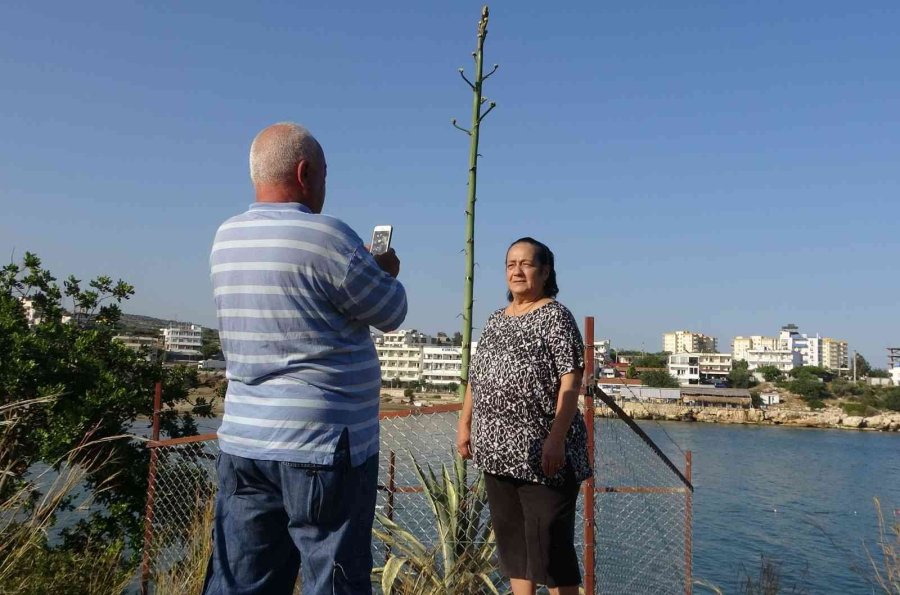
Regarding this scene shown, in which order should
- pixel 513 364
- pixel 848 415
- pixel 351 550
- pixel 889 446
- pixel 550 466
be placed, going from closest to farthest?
pixel 351 550 → pixel 550 466 → pixel 513 364 → pixel 889 446 → pixel 848 415

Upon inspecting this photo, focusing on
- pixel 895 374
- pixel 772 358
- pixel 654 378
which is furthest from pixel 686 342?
pixel 654 378

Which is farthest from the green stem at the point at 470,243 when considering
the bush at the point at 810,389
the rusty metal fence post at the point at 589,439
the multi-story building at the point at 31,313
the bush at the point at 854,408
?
the bush at the point at 810,389

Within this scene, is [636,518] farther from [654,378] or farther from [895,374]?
[895,374]

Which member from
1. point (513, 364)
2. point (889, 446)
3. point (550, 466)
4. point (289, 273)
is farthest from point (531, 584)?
point (889, 446)

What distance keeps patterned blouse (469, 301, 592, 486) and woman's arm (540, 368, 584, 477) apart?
0.04 meters

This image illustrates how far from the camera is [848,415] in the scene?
221 ft

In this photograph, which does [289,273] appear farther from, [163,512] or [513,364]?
[163,512]

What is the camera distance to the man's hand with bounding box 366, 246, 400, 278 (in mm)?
1841

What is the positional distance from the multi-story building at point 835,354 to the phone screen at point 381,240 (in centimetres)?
15541

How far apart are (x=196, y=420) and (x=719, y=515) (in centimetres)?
1539

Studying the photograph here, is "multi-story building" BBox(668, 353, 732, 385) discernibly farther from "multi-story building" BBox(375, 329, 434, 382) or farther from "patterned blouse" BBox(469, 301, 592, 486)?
"patterned blouse" BBox(469, 301, 592, 486)

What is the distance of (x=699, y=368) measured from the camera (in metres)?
97.4

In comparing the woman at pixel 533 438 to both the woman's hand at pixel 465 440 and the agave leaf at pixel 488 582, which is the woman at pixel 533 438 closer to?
the woman's hand at pixel 465 440

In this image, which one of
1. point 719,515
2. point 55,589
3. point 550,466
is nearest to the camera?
point 550,466
